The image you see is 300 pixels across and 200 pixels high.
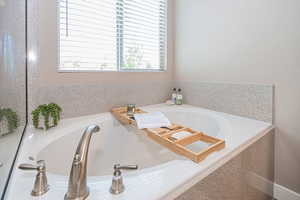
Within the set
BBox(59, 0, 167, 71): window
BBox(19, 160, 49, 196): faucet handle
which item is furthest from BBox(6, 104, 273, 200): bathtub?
BBox(59, 0, 167, 71): window

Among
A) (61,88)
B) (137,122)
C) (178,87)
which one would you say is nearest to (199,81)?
(178,87)

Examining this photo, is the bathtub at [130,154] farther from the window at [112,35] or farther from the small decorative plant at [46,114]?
the window at [112,35]

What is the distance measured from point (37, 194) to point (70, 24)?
50.1 inches

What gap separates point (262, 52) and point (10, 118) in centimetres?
174

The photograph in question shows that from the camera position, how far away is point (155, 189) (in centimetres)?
52

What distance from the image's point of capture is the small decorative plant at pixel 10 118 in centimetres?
79

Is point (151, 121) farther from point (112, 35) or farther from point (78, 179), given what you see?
point (112, 35)

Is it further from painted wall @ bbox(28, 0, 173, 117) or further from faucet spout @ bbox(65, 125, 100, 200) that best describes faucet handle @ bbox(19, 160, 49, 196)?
painted wall @ bbox(28, 0, 173, 117)

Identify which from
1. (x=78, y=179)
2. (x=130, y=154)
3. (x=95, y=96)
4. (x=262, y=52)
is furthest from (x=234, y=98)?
(x=78, y=179)

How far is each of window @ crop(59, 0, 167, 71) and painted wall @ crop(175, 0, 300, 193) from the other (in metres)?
0.46

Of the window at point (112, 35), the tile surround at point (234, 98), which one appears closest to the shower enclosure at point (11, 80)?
the window at point (112, 35)

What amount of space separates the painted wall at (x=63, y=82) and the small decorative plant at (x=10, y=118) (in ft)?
0.73

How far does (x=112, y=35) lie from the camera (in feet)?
5.04

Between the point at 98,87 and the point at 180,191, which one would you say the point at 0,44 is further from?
the point at 180,191
